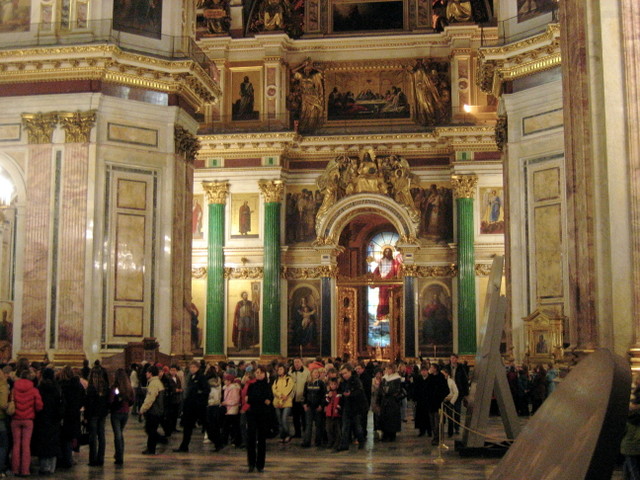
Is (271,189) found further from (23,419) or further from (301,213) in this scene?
(23,419)

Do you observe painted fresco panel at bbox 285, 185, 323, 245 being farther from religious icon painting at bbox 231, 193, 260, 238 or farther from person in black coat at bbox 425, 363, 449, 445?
person in black coat at bbox 425, 363, 449, 445

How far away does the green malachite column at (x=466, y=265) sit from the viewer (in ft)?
112

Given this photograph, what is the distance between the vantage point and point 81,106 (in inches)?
912

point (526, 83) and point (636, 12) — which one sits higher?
point (526, 83)

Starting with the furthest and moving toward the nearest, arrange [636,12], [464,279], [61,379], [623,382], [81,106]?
[464,279] → [81,106] → [61,379] → [636,12] → [623,382]

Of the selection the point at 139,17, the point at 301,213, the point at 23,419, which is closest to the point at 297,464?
the point at 23,419

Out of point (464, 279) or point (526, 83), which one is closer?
point (526, 83)

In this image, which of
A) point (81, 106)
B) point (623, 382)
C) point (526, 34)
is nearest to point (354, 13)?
point (526, 34)

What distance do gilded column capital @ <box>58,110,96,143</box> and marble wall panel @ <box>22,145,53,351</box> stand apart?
0.66m

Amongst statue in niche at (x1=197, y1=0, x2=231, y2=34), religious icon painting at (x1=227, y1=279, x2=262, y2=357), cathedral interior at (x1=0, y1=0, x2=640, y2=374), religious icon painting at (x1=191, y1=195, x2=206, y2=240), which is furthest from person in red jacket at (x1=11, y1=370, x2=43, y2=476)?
statue in niche at (x1=197, y1=0, x2=231, y2=34)

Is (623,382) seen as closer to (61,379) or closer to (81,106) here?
(61,379)

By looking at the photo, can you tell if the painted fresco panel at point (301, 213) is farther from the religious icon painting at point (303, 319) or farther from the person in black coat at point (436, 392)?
the person in black coat at point (436, 392)

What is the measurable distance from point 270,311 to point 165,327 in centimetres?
1135

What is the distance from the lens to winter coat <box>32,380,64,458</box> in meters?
11.8
